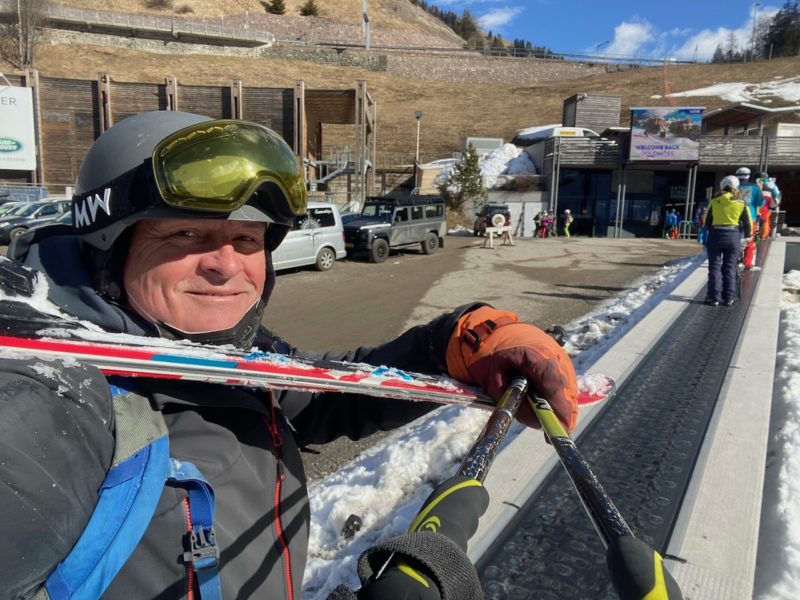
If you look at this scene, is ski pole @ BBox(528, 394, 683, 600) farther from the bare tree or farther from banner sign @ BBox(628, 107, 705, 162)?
the bare tree

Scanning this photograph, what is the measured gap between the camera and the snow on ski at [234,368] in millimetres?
988

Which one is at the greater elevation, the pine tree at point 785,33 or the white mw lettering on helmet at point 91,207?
the pine tree at point 785,33

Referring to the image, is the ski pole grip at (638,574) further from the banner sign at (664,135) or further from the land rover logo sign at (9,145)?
the land rover logo sign at (9,145)

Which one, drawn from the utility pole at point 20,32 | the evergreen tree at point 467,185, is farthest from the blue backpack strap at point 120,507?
the utility pole at point 20,32

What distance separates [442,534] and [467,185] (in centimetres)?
3044

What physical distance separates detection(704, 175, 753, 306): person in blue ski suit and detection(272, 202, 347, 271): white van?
354 inches

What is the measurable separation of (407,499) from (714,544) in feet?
5.44

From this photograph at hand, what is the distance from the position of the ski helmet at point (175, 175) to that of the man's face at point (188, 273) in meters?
0.05

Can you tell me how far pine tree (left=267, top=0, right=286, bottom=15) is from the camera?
82500 mm

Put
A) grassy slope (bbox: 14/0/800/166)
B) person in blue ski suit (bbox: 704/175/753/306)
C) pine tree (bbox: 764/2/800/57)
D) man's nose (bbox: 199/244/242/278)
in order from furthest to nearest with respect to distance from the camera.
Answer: pine tree (bbox: 764/2/800/57), grassy slope (bbox: 14/0/800/166), person in blue ski suit (bbox: 704/175/753/306), man's nose (bbox: 199/244/242/278)

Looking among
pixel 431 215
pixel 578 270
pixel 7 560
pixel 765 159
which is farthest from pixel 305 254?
pixel 765 159

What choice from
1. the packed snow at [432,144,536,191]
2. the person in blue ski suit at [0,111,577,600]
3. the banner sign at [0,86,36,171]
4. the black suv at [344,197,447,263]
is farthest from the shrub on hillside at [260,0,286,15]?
the person in blue ski suit at [0,111,577,600]

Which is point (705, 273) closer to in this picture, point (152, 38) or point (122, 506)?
point (122, 506)

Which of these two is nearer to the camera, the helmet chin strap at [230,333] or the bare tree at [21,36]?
the helmet chin strap at [230,333]
